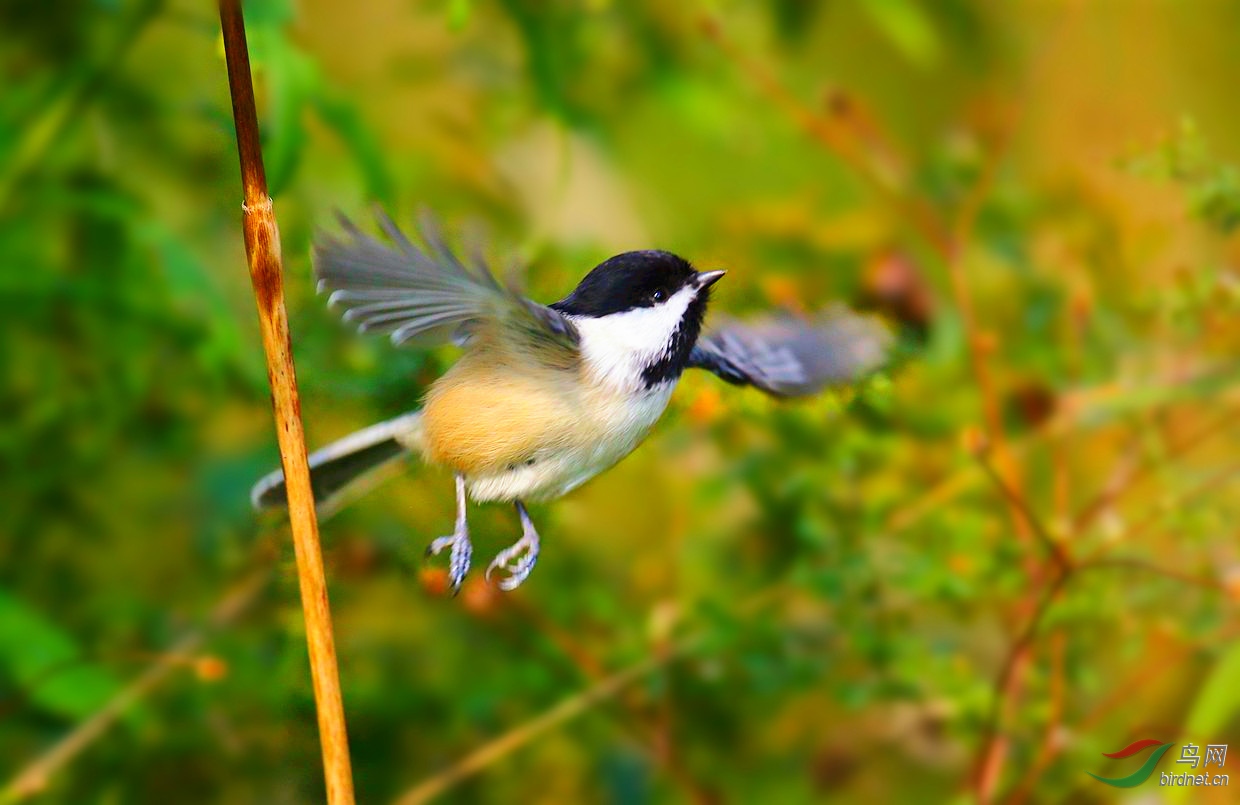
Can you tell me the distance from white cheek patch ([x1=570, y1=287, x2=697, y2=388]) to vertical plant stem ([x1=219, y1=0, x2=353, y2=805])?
0.30 meters

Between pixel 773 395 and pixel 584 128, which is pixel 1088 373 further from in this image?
pixel 773 395

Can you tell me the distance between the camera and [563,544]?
1829 millimetres

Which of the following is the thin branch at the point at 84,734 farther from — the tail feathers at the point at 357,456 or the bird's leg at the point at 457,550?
the bird's leg at the point at 457,550

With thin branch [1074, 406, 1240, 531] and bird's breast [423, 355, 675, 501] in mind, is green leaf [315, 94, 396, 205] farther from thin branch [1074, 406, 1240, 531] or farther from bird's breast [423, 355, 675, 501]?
thin branch [1074, 406, 1240, 531]

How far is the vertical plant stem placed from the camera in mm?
698

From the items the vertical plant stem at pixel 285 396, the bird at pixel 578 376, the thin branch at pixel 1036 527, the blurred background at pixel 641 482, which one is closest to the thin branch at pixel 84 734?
the blurred background at pixel 641 482

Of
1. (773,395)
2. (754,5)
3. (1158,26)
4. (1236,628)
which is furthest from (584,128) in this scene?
(1158,26)

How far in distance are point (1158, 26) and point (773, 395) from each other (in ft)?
7.25

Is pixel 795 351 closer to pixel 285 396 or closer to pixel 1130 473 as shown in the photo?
pixel 285 396

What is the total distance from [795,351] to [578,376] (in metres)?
0.20

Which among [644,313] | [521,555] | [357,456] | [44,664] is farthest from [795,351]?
[44,664]

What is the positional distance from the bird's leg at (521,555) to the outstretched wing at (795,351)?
0.64 ft

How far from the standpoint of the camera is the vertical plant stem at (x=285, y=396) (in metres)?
0.70

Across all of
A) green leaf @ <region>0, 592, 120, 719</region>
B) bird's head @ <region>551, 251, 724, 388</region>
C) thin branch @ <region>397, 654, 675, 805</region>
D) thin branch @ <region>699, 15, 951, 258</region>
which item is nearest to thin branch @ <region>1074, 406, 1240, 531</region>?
thin branch @ <region>699, 15, 951, 258</region>
